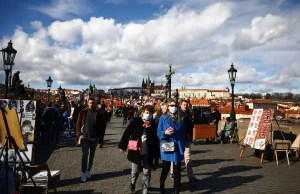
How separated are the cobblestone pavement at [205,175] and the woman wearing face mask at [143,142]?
26.6 inches

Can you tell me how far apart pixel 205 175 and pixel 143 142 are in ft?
8.77

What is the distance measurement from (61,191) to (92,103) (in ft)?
6.99

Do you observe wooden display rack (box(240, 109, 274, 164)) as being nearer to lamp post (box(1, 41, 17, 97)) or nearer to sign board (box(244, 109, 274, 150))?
sign board (box(244, 109, 274, 150))

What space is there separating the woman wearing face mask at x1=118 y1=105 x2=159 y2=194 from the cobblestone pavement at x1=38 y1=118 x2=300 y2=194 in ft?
2.22

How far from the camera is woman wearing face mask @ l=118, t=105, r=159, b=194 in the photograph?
5785mm

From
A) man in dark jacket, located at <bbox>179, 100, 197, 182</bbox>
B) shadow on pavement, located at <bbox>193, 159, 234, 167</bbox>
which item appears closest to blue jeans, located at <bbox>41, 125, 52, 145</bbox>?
shadow on pavement, located at <bbox>193, 159, 234, 167</bbox>

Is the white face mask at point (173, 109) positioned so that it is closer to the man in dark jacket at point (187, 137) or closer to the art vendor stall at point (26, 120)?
the man in dark jacket at point (187, 137)

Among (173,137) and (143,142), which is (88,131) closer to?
(143,142)

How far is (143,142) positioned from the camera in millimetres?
5840

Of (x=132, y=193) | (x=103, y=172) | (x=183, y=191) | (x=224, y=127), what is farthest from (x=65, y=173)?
(x=224, y=127)

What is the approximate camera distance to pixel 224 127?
14.6 metres

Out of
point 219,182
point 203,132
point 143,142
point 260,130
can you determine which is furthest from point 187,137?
point 203,132

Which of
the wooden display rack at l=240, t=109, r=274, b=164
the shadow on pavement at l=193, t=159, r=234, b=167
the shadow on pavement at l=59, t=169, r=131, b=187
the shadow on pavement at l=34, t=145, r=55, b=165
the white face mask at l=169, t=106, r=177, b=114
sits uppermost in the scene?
the white face mask at l=169, t=106, r=177, b=114

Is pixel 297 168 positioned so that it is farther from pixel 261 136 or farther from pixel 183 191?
pixel 183 191
